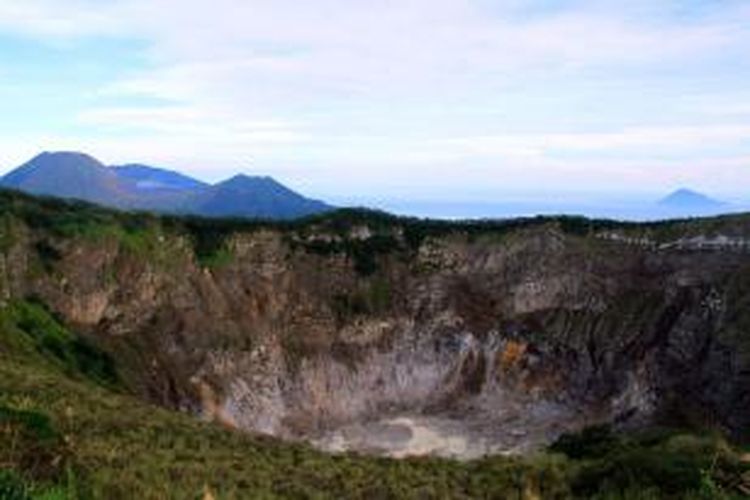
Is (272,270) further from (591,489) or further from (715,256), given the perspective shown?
(591,489)

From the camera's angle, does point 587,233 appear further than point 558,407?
Yes

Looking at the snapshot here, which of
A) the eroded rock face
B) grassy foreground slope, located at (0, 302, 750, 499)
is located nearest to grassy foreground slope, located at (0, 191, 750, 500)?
grassy foreground slope, located at (0, 302, 750, 499)

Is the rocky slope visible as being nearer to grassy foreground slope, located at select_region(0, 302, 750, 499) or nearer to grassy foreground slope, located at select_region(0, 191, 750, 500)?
grassy foreground slope, located at select_region(0, 191, 750, 500)

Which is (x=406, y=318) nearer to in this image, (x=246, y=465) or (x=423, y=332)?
(x=423, y=332)

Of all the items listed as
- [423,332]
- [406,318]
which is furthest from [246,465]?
[406,318]

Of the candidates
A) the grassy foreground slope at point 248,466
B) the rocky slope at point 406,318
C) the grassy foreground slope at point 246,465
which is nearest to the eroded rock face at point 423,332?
the rocky slope at point 406,318

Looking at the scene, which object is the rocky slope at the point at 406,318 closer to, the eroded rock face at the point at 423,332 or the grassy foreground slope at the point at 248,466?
the eroded rock face at the point at 423,332

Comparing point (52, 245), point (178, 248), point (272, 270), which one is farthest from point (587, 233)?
point (52, 245)
